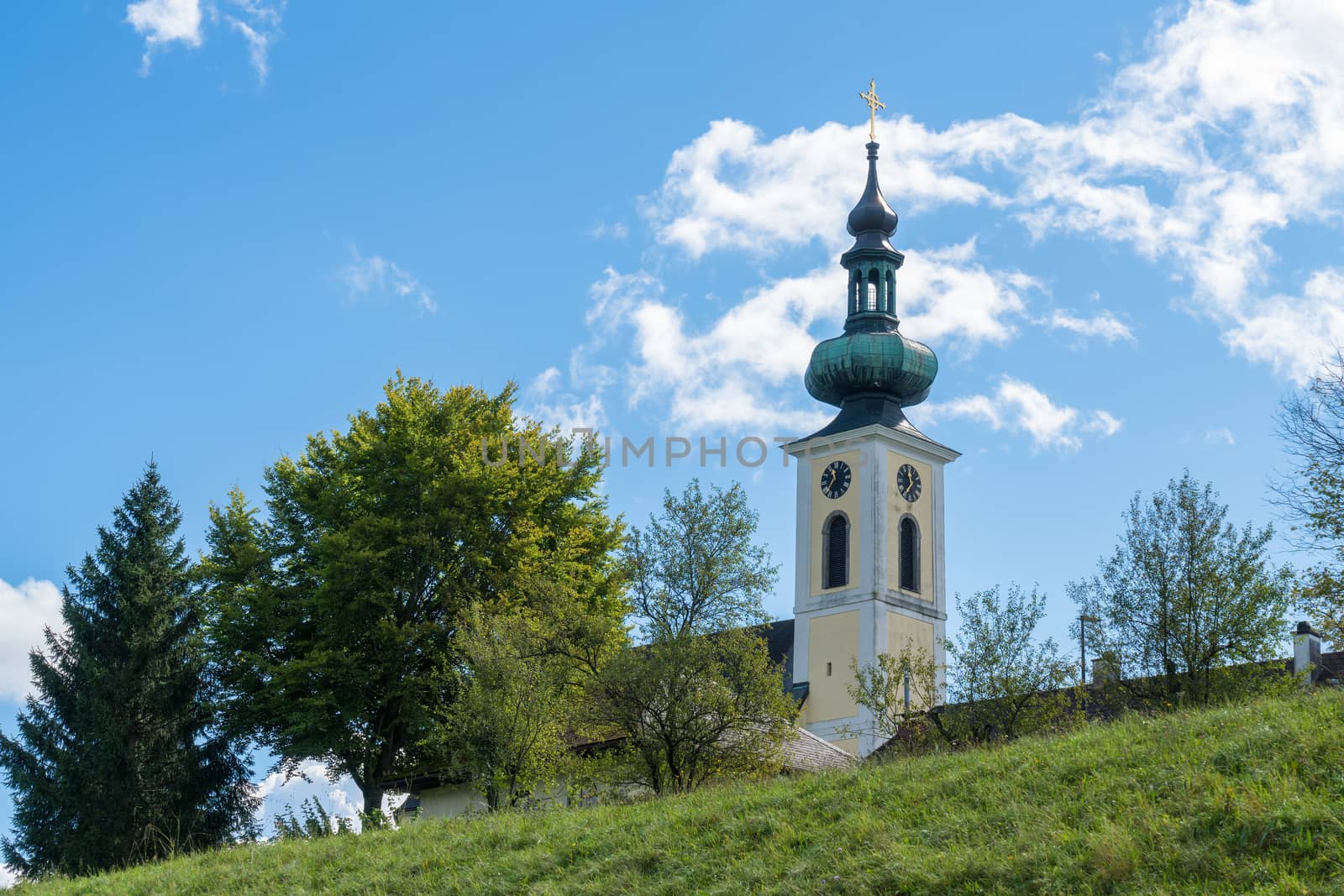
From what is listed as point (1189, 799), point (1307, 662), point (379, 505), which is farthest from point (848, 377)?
point (1189, 799)

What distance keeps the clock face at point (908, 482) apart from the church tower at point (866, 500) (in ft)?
0.13

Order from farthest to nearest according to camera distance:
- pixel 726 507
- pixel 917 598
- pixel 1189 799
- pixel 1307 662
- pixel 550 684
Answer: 1. pixel 917 598
2. pixel 1307 662
3. pixel 726 507
4. pixel 550 684
5. pixel 1189 799

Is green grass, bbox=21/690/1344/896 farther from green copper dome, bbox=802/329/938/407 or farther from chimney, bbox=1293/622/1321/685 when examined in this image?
green copper dome, bbox=802/329/938/407

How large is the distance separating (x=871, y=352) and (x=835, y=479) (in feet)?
14.9

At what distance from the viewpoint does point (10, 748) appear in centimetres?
3462

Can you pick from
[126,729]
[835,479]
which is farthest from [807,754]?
[835,479]

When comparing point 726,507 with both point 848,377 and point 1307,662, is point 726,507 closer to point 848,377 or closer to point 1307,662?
point 1307,662

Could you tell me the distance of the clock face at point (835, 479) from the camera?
183 feet

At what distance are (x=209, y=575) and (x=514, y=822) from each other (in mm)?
17778

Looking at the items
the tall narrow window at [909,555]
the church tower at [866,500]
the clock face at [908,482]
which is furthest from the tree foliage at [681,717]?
the clock face at [908,482]

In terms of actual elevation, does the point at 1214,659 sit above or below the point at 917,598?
below

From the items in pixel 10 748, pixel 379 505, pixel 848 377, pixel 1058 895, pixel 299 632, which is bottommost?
pixel 1058 895

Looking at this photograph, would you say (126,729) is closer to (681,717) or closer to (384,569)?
(384,569)

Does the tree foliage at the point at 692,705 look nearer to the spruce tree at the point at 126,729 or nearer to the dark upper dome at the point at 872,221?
A: the spruce tree at the point at 126,729
